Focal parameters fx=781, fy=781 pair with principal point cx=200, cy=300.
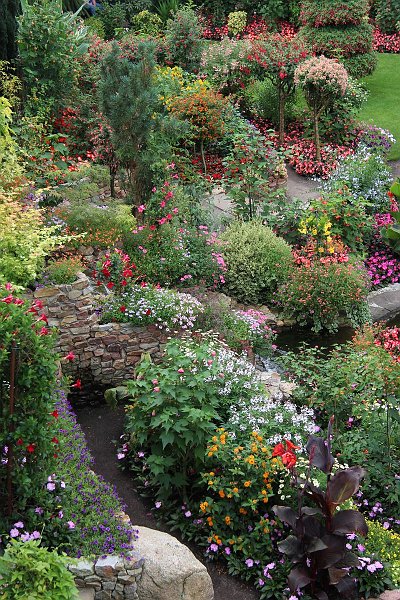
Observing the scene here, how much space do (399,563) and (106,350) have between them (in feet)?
12.3

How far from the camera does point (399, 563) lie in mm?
5984

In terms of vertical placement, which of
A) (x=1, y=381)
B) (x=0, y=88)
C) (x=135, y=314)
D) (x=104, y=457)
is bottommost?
(x=104, y=457)

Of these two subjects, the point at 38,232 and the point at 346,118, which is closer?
the point at 38,232

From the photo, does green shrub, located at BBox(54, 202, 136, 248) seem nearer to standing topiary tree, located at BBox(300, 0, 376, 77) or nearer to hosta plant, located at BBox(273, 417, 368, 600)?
hosta plant, located at BBox(273, 417, 368, 600)

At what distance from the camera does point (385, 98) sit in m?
17.4

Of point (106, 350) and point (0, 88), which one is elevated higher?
point (0, 88)

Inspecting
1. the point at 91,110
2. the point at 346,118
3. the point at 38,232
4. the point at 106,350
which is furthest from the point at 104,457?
the point at 346,118

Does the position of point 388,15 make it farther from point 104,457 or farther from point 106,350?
Result: point 104,457

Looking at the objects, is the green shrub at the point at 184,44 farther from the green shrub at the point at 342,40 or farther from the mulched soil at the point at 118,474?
the mulched soil at the point at 118,474

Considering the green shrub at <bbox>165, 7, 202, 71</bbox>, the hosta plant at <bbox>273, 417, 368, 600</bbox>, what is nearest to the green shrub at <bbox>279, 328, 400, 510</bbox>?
the hosta plant at <bbox>273, 417, 368, 600</bbox>

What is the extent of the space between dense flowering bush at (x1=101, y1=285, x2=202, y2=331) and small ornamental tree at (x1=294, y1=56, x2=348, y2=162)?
604 centimetres

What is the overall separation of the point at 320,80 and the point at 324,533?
900 cm

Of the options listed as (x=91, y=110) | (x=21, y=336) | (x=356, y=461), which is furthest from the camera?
(x=91, y=110)

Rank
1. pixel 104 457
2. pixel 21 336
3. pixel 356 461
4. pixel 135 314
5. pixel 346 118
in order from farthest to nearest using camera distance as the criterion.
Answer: pixel 346 118, pixel 135 314, pixel 104 457, pixel 356 461, pixel 21 336
